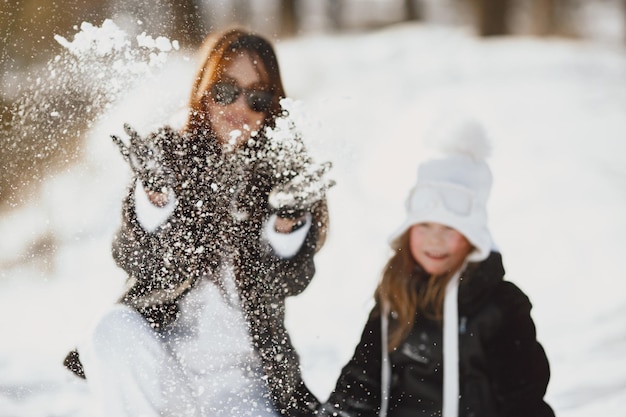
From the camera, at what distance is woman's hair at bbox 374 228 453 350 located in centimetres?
114

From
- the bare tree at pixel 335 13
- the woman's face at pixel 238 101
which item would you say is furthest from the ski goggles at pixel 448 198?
the bare tree at pixel 335 13

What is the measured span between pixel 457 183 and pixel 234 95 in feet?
1.36

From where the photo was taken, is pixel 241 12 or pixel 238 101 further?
pixel 241 12

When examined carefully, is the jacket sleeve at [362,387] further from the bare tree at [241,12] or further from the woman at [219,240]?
the bare tree at [241,12]

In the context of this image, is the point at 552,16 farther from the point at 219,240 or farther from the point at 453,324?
the point at 219,240

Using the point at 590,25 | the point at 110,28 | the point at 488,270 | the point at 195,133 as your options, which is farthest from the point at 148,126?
the point at 590,25

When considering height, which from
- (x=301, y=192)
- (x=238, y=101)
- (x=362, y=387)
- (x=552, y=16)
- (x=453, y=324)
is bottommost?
(x=362, y=387)

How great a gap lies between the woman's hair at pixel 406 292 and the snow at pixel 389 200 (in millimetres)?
74

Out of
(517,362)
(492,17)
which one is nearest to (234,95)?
(517,362)

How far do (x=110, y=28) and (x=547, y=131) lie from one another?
107 cm

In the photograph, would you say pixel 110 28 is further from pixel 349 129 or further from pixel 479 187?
pixel 479 187

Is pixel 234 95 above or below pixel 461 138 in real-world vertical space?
above

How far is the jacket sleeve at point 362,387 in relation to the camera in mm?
1151

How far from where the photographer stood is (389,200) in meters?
1.41
